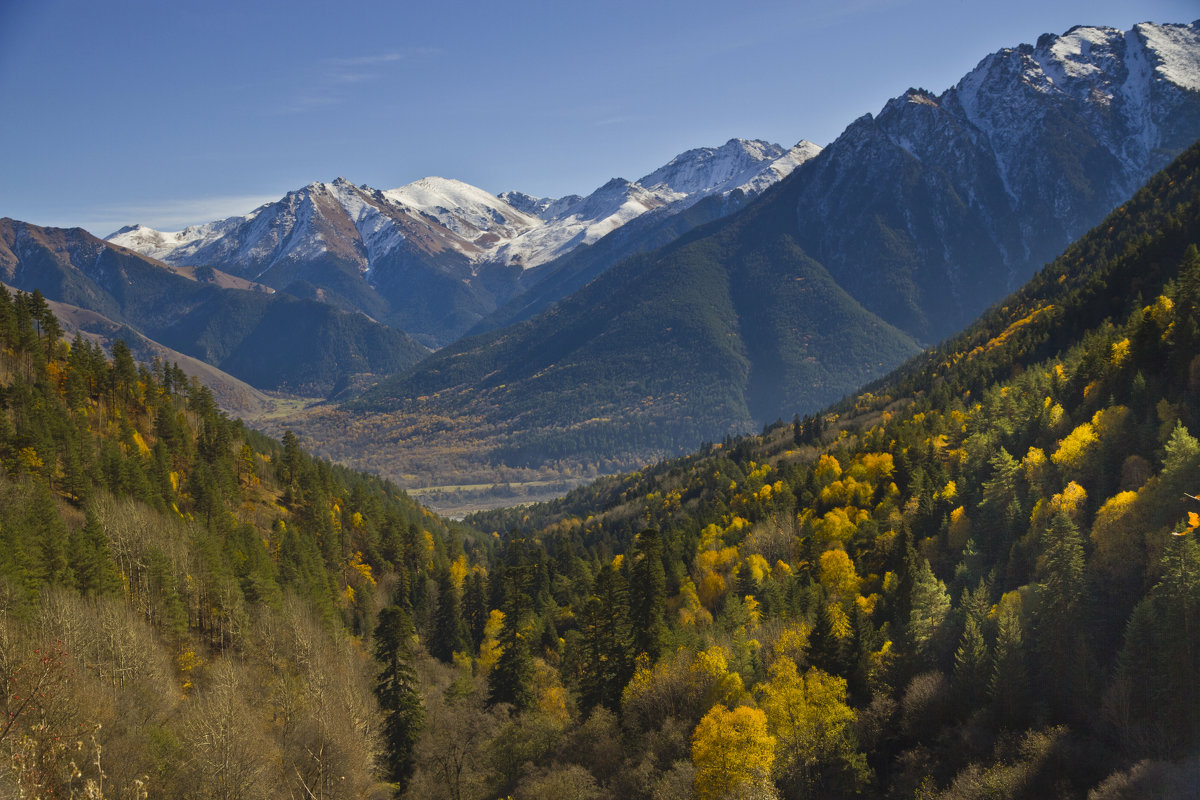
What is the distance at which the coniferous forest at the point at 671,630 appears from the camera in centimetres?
4856

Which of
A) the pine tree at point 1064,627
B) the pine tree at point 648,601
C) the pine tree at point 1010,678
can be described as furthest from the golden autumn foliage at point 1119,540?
the pine tree at point 648,601

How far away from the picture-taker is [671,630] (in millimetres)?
77062

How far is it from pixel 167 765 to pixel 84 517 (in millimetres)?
50159

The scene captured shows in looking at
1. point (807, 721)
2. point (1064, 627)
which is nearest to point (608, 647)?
point (807, 721)

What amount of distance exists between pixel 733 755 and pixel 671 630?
2548 cm

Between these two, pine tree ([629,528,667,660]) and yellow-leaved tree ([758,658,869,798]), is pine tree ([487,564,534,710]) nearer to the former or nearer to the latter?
pine tree ([629,528,667,660])

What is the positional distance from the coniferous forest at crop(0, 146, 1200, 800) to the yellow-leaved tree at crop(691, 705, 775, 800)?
245mm

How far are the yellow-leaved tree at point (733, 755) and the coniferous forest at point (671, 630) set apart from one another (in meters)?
0.25

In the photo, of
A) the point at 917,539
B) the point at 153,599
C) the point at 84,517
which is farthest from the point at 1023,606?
the point at 84,517

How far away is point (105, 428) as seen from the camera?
369ft

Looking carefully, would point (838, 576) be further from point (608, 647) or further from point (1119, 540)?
point (608, 647)

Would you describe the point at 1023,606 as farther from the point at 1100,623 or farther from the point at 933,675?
the point at 933,675

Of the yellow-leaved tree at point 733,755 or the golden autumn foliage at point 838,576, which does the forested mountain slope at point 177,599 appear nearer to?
the yellow-leaved tree at point 733,755

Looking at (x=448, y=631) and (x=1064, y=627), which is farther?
(x=448, y=631)
